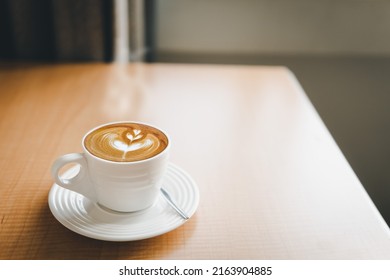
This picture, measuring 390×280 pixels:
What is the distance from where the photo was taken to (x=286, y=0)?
1377mm

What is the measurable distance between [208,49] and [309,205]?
97 cm

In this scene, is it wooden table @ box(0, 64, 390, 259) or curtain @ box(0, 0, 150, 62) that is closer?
wooden table @ box(0, 64, 390, 259)

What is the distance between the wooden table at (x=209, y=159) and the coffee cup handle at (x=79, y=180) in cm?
5

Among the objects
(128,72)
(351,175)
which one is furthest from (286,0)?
(351,175)

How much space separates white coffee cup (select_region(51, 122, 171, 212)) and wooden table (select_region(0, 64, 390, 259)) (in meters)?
0.05

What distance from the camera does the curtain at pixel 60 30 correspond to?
3.32ft

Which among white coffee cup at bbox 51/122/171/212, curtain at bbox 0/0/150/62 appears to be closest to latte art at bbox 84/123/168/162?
white coffee cup at bbox 51/122/171/212

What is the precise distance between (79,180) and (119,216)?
0.19ft

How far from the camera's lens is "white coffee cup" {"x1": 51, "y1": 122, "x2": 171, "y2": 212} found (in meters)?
0.46

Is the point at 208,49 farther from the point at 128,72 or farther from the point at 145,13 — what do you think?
the point at 128,72

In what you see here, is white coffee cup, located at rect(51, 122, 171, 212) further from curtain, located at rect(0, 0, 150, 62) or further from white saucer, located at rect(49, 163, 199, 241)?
curtain, located at rect(0, 0, 150, 62)

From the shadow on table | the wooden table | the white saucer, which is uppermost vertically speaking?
the white saucer

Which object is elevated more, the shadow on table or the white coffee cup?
the white coffee cup

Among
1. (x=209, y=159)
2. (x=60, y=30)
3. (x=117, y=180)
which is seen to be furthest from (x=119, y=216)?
(x=60, y=30)
